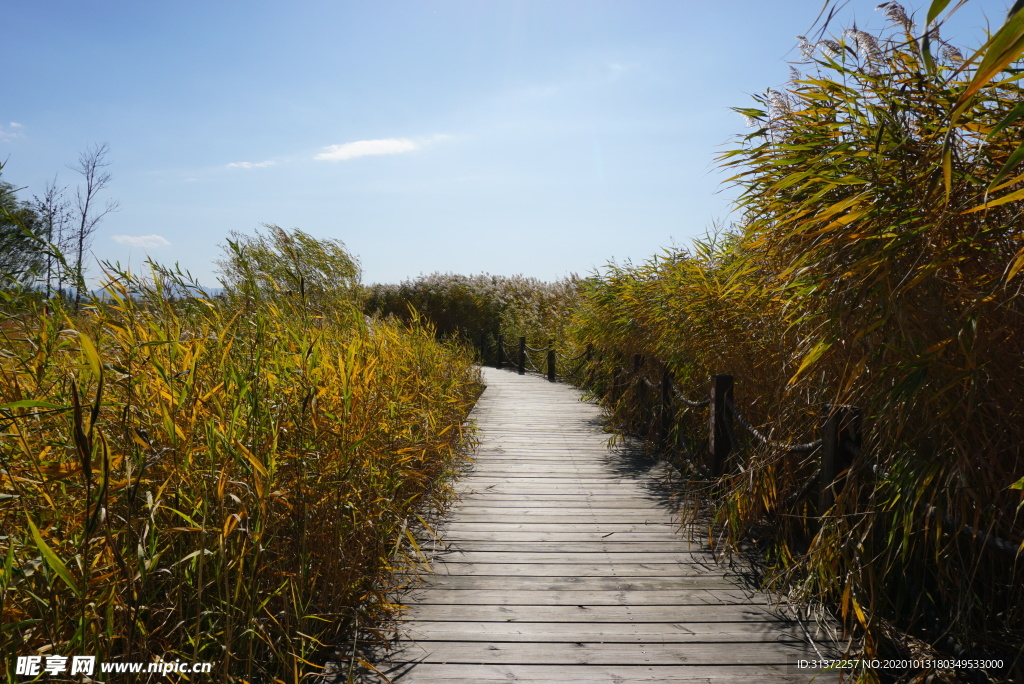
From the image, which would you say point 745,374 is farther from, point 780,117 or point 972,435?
point 972,435

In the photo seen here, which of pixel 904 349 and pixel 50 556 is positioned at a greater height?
pixel 904 349

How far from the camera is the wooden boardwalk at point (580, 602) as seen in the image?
7.91 feet

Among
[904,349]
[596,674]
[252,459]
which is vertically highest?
[904,349]

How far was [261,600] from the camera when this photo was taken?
2279 millimetres

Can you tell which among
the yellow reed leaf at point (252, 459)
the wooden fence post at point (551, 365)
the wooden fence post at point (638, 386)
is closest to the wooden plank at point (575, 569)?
the yellow reed leaf at point (252, 459)

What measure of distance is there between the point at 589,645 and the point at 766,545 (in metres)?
1.53

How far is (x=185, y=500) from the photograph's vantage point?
2.14 m

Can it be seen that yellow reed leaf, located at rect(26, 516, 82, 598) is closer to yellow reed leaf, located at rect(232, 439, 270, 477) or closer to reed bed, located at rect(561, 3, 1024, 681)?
yellow reed leaf, located at rect(232, 439, 270, 477)

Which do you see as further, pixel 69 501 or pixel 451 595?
pixel 451 595

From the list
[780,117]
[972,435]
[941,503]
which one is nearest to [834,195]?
[780,117]

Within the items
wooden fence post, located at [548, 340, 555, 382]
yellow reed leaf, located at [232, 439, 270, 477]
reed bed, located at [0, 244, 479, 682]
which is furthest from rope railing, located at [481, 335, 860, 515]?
wooden fence post, located at [548, 340, 555, 382]

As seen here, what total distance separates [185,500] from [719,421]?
3117mm

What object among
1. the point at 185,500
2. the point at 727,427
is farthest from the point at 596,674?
the point at 727,427

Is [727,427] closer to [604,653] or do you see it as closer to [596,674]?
[604,653]
